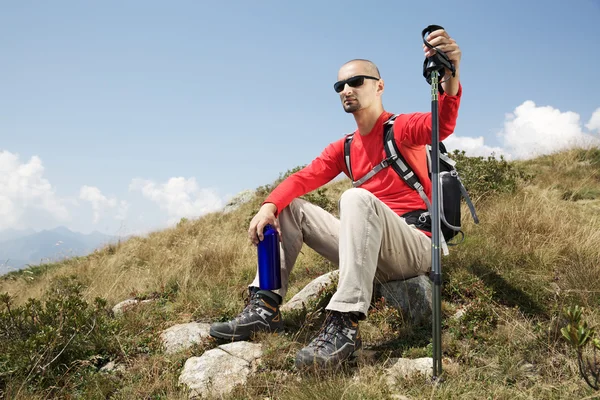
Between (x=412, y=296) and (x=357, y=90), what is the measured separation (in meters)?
1.89

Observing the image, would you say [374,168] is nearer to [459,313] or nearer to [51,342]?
[459,313]

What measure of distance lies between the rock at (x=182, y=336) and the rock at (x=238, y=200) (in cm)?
878

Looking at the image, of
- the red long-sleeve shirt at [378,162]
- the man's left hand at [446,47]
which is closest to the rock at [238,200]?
the red long-sleeve shirt at [378,162]

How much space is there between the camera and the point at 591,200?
7.64 metres

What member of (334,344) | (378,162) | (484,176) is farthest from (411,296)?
(484,176)

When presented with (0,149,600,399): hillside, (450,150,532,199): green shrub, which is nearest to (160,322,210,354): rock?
(0,149,600,399): hillside

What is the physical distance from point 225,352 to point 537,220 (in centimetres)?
369

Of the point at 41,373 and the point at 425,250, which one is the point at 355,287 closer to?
the point at 425,250

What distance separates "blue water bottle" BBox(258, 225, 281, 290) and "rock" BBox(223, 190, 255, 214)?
30.6ft

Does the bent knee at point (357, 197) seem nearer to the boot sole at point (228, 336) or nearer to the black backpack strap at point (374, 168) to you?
the black backpack strap at point (374, 168)

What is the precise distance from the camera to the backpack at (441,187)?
12.0 ft

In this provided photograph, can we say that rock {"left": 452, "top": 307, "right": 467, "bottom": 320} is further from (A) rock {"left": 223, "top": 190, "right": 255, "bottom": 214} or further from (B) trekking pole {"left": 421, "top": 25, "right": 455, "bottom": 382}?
(A) rock {"left": 223, "top": 190, "right": 255, "bottom": 214}

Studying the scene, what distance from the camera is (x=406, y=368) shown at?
121 inches

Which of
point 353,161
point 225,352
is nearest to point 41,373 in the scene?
point 225,352
